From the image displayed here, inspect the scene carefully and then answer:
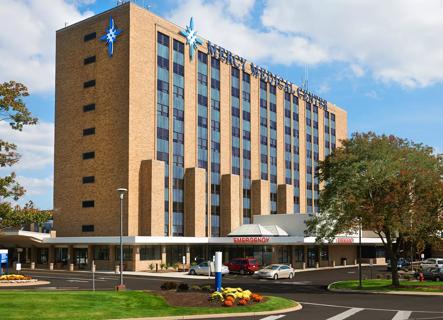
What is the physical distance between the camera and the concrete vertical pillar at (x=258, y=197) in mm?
90875

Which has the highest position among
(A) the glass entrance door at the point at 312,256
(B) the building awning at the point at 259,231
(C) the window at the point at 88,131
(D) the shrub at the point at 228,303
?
(C) the window at the point at 88,131

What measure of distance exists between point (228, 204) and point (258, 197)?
8032 mm

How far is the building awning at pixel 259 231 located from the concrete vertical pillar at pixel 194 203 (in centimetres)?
453

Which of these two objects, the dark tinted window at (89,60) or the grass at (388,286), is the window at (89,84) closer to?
the dark tinted window at (89,60)

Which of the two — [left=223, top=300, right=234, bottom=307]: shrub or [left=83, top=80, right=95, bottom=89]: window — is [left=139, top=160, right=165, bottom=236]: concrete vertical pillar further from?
[left=223, top=300, right=234, bottom=307]: shrub

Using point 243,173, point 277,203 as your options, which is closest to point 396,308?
point 243,173

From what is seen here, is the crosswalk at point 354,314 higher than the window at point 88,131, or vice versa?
the window at point 88,131

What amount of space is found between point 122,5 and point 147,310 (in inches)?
2154

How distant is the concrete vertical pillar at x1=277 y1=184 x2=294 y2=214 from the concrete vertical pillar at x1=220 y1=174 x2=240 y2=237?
14128mm

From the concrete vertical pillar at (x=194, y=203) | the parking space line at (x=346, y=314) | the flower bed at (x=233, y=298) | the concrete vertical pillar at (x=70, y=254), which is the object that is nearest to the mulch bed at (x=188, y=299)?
the flower bed at (x=233, y=298)

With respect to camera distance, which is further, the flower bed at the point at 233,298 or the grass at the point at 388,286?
the grass at the point at 388,286

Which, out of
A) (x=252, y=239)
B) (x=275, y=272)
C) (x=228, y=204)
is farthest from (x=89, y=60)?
(x=275, y=272)

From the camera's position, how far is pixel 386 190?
137 ft

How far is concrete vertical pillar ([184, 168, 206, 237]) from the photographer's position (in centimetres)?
7694
